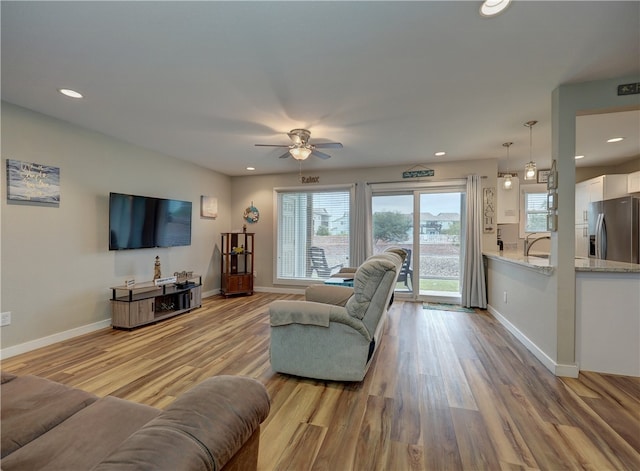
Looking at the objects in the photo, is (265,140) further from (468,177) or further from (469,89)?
(468,177)

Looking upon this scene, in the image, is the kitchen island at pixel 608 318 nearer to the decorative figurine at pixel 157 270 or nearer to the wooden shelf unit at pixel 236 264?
the wooden shelf unit at pixel 236 264

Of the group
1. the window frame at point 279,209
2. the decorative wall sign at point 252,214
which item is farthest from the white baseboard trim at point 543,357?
the decorative wall sign at point 252,214

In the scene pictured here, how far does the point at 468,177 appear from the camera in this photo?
477 cm

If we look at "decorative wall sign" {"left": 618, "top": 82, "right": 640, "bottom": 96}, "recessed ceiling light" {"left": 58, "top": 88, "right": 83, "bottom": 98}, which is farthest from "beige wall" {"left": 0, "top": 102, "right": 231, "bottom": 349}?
"decorative wall sign" {"left": 618, "top": 82, "right": 640, "bottom": 96}

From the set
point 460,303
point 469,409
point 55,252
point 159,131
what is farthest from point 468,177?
point 55,252

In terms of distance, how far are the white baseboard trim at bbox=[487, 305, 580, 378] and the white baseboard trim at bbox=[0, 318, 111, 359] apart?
5141mm

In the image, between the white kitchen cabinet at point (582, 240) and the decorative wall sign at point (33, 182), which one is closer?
the decorative wall sign at point (33, 182)

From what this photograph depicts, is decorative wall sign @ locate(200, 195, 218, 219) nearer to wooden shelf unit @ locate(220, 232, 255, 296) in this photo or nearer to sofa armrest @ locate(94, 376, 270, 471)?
wooden shelf unit @ locate(220, 232, 255, 296)

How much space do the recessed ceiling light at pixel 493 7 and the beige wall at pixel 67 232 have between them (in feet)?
14.0

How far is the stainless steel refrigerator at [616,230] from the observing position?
387cm

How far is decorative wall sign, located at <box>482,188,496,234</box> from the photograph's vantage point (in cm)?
473

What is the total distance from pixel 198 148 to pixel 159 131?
0.72 m

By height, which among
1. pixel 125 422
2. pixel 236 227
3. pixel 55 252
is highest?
pixel 236 227

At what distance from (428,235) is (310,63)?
391 centimetres
